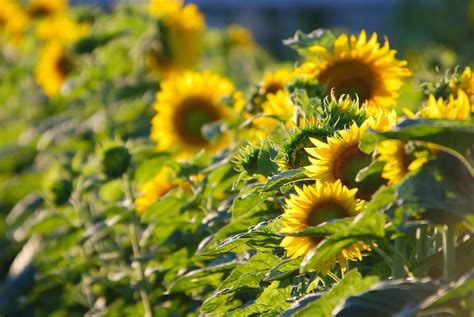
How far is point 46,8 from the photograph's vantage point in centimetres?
468

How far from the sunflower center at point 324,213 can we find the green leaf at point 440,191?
0.21 m

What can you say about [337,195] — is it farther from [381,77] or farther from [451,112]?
[381,77]

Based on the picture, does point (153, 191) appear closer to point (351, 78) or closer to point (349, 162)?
point (351, 78)

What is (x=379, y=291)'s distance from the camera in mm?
1113

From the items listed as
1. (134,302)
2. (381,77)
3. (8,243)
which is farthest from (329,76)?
(8,243)

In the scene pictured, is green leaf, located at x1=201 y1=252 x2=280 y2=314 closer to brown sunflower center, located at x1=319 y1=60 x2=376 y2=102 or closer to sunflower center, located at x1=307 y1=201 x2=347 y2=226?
sunflower center, located at x1=307 y1=201 x2=347 y2=226

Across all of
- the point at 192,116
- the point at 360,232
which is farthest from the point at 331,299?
the point at 192,116

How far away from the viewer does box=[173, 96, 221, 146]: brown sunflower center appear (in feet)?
8.64

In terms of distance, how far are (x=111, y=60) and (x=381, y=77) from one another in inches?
65.8

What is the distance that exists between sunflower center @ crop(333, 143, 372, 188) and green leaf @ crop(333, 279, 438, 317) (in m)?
0.29

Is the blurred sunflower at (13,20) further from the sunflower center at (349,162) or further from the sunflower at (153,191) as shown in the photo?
the sunflower center at (349,162)

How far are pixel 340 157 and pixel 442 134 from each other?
0.91ft

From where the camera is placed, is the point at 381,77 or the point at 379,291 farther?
the point at 381,77

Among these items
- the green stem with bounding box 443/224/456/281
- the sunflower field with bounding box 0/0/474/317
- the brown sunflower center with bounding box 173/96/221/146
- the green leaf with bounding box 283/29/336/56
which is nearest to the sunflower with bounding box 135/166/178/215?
the sunflower field with bounding box 0/0/474/317
